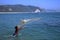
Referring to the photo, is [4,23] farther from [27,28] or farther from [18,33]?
[18,33]

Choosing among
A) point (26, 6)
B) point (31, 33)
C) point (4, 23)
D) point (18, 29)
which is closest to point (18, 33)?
point (18, 29)

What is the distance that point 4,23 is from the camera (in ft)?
18.8

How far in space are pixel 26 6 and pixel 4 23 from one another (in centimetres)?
124

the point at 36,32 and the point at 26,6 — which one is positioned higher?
the point at 26,6

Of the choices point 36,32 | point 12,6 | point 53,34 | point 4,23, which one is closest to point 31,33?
point 36,32

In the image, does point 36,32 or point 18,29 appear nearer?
point 18,29

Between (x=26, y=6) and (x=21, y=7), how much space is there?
6.9 inches

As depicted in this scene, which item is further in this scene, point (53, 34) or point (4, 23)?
point (4, 23)

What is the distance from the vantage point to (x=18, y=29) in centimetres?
429

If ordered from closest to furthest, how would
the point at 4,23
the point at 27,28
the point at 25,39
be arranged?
the point at 25,39 → the point at 27,28 → the point at 4,23

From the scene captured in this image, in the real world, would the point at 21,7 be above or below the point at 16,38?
above

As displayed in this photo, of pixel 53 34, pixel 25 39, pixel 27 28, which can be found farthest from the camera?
pixel 27 28

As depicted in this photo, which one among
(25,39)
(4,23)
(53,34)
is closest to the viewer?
(25,39)

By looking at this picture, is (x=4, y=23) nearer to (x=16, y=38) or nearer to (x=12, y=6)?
Result: (x=12, y=6)
